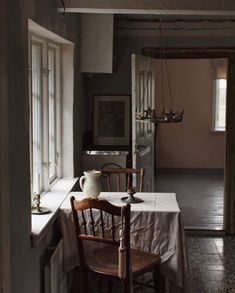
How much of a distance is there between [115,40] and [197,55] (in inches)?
42.2

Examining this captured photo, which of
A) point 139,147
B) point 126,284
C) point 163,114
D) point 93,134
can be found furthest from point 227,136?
point 126,284

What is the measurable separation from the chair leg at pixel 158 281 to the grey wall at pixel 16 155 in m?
0.85

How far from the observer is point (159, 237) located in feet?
11.7

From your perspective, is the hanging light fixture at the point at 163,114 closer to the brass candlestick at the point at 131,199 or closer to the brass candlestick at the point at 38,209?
the brass candlestick at the point at 131,199

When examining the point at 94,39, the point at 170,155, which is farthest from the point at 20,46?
the point at 170,155

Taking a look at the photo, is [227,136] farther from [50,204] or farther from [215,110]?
[215,110]

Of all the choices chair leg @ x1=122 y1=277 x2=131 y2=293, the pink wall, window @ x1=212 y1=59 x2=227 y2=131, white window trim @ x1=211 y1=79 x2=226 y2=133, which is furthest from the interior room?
window @ x1=212 y1=59 x2=227 y2=131

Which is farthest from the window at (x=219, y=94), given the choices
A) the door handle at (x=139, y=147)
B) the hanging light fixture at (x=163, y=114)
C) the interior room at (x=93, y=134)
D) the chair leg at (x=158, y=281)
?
the chair leg at (x=158, y=281)

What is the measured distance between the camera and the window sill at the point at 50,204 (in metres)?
2.96

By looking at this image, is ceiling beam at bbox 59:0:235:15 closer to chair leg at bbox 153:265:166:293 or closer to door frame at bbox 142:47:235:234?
chair leg at bbox 153:265:166:293

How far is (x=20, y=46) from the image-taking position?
2578 mm

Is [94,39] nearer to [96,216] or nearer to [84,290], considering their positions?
[96,216]

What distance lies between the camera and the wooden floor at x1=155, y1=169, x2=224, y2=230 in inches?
245

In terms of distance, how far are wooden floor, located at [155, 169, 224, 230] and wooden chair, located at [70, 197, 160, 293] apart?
247cm
